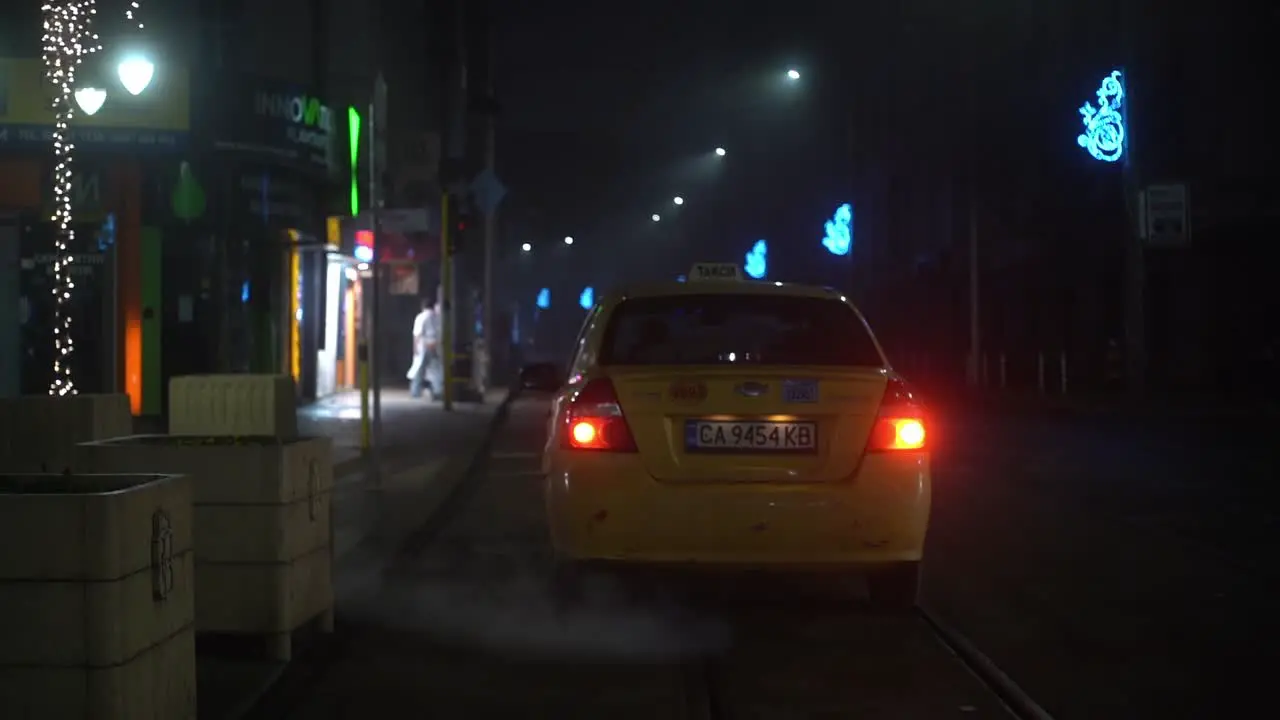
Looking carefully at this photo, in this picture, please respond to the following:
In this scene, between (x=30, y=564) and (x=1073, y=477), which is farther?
(x=1073, y=477)

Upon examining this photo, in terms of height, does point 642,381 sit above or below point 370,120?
below

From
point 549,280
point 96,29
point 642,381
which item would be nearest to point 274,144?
point 96,29

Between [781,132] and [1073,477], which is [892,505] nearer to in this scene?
[1073,477]

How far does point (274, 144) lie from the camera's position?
21.4 meters

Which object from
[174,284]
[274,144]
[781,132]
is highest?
[781,132]

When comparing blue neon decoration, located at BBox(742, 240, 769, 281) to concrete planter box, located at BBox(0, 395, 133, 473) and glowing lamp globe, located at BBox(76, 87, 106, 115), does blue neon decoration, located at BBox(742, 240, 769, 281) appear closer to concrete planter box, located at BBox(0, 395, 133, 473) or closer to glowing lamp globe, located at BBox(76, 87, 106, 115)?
glowing lamp globe, located at BBox(76, 87, 106, 115)

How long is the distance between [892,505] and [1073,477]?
877 centimetres

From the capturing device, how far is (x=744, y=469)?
23.6 ft

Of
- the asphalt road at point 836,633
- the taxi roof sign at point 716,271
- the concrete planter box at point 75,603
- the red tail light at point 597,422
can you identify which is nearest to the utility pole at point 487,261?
the asphalt road at point 836,633

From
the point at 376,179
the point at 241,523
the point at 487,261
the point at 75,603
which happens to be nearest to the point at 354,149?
the point at 487,261

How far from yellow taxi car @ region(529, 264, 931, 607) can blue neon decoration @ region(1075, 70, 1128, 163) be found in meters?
24.8

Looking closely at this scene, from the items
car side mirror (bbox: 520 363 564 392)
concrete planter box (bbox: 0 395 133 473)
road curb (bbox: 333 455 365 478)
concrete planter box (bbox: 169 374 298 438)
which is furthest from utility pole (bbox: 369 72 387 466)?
concrete planter box (bbox: 0 395 133 473)

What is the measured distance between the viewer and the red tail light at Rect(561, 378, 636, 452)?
7.27 m

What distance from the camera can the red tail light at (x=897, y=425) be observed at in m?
7.28
